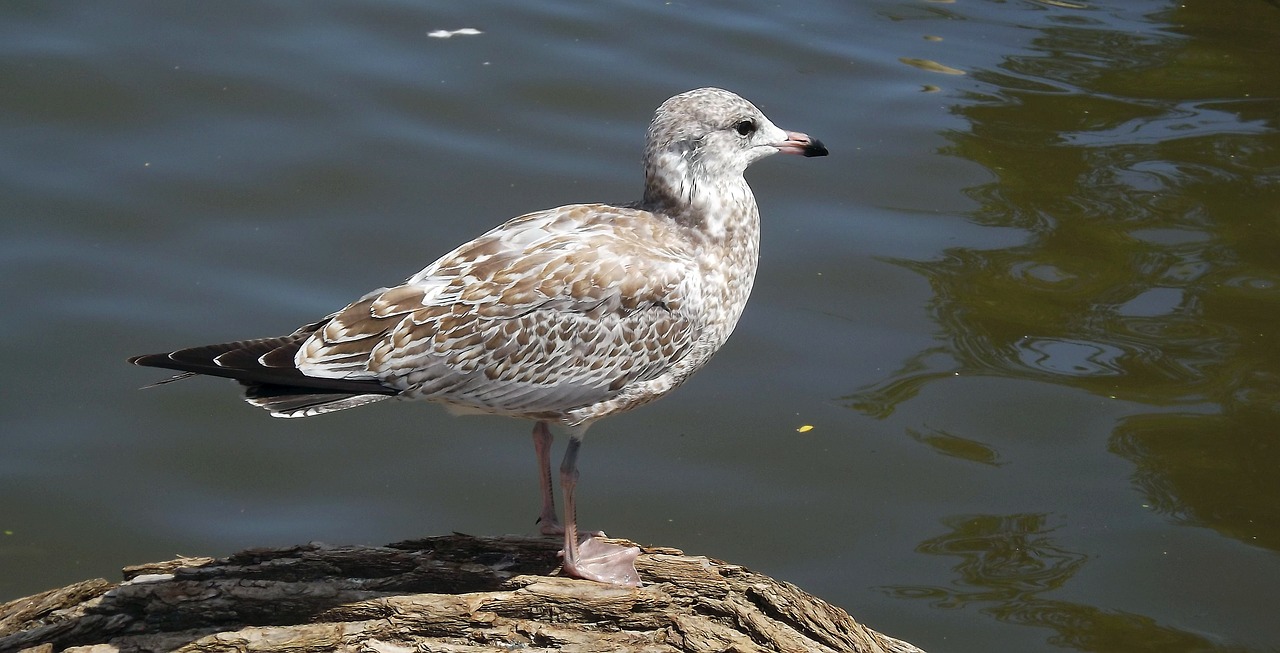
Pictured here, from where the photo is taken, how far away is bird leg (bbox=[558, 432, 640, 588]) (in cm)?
511

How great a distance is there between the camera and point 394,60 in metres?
10.2

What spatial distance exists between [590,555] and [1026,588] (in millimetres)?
2637

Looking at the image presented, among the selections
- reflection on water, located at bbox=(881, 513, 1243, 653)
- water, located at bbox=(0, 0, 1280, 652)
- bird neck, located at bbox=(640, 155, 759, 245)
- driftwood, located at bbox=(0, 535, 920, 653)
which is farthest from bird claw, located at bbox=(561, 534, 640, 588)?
reflection on water, located at bbox=(881, 513, 1243, 653)

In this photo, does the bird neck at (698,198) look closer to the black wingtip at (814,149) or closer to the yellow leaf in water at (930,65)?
the black wingtip at (814,149)

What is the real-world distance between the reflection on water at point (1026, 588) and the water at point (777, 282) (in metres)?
0.02

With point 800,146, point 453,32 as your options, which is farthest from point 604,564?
point 453,32

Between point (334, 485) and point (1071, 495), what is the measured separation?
4.02 m

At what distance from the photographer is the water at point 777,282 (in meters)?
6.93

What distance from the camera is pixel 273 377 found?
4652mm

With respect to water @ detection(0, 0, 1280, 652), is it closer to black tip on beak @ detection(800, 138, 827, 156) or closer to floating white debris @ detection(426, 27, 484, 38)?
floating white debris @ detection(426, 27, 484, 38)

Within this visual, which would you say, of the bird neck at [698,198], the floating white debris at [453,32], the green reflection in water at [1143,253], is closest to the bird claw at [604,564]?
the bird neck at [698,198]

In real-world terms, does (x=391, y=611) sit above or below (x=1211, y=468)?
above

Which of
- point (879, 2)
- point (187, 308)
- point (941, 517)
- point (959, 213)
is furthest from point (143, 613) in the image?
point (879, 2)

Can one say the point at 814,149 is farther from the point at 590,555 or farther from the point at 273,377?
the point at 273,377
